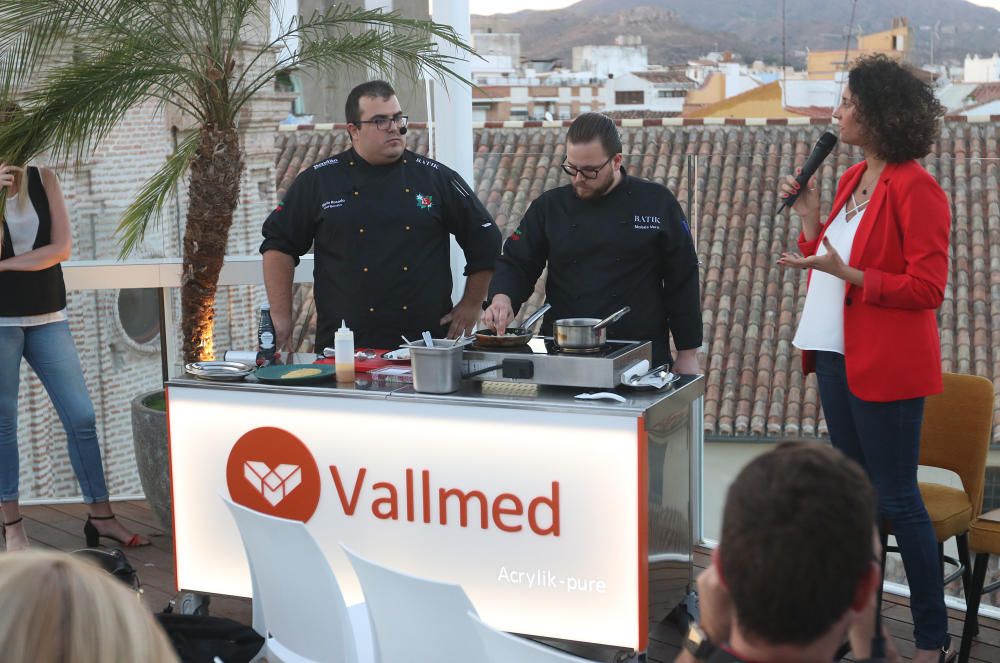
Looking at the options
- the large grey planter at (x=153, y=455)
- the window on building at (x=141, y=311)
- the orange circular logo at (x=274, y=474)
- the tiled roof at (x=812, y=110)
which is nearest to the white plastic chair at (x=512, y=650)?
the orange circular logo at (x=274, y=474)

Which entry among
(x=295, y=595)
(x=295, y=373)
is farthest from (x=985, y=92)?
(x=295, y=595)

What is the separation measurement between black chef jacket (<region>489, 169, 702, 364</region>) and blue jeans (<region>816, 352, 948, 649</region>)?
667 millimetres

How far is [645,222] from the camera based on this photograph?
3.67 meters

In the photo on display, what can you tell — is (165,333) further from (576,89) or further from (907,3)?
(576,89)

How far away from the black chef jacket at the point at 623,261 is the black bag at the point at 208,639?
1624 mm

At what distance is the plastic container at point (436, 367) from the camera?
3.19 metres

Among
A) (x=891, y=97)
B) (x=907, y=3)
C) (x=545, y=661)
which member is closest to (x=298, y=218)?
(x=891, y=97)

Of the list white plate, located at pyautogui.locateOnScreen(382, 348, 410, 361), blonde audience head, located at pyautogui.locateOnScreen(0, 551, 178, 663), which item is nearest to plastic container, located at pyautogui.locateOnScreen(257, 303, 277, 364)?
white plate, located at pyautogui.locateOnScreen(382, 348, 410, 361)

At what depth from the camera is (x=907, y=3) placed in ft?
24.6

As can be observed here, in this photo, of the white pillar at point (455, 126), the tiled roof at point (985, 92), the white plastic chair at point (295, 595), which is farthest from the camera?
the tiled roof at point (985, 92)

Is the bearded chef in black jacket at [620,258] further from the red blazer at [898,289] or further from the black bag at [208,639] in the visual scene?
the black bag at [208,639]

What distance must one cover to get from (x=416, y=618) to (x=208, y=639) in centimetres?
65

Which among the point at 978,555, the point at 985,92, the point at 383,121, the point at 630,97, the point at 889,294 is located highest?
the point at 630,97

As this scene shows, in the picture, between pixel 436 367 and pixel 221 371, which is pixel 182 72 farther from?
pixel 436 367
